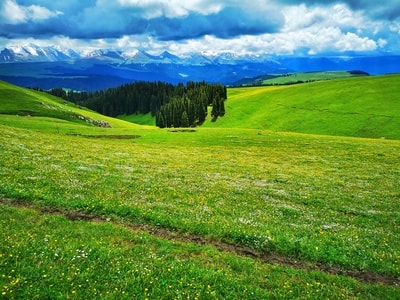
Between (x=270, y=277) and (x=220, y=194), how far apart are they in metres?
12.1

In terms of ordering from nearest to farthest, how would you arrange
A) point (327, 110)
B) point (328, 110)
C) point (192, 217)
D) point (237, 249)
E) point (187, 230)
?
1. point (237, 249)
2. point (187, 230)
3. point (192, 217)
4. point (328, 110)
5. point (327, 110)

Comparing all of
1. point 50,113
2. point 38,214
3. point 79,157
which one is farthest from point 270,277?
point 50,113

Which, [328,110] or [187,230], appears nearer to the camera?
[187,230]

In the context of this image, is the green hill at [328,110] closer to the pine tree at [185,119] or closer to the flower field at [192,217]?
the pine tree at [185,119]

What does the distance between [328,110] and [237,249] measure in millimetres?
122899

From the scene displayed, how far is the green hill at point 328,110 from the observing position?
342 feet

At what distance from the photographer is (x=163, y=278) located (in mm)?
11641

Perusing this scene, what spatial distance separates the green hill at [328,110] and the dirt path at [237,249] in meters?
95.7

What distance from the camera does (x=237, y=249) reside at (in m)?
15.2

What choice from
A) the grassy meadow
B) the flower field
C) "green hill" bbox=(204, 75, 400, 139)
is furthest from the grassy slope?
the grassy meadow

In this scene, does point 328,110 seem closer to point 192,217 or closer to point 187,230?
point 192,217

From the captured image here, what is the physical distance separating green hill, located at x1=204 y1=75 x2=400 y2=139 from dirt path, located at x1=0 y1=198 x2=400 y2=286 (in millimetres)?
95716

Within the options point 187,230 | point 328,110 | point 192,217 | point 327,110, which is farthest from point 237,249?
point 327,110

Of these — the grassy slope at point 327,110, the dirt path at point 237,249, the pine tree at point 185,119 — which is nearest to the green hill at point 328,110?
the grassy slope at point 327,110
